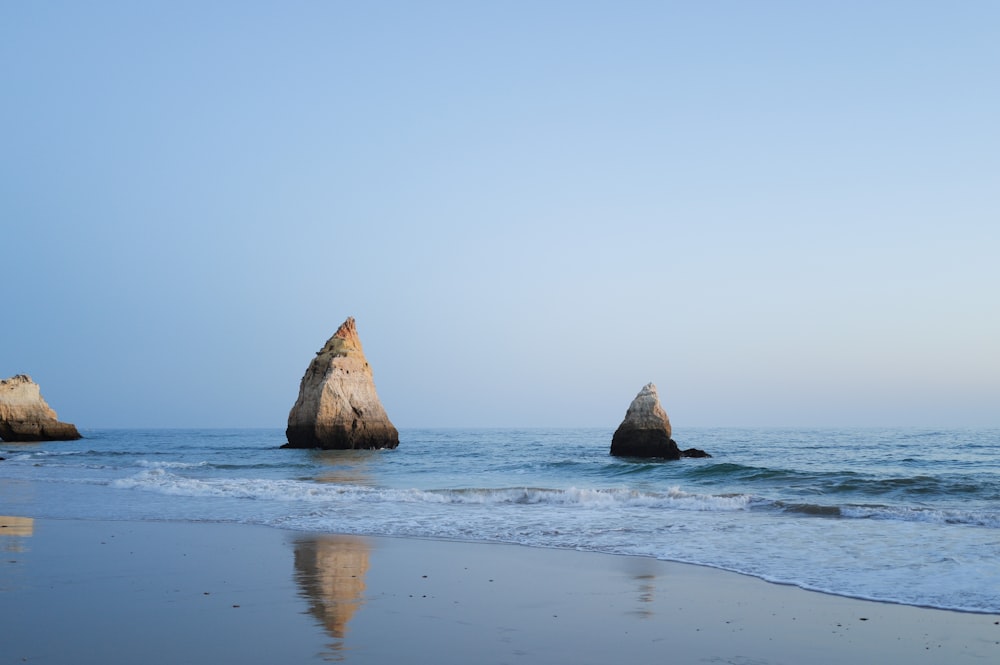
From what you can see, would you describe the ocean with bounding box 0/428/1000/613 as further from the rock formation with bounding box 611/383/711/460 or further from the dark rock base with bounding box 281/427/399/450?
the dark rock base with bounding box 281/427/399/450

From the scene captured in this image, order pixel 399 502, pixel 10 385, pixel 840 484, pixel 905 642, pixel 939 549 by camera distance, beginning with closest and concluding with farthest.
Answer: pixel 905 642 < pixel 939 549 < pixel 399 502 < pixel 840 484 < pixel 10 385

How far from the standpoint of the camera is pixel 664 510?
58.0 ft

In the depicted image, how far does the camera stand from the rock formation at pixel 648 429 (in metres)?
34.8

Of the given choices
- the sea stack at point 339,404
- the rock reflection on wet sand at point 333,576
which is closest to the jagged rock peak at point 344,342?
the sea stack at point 339,404

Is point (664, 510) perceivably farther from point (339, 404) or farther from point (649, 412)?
point (339, 404)

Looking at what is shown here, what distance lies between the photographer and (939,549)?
11.9m

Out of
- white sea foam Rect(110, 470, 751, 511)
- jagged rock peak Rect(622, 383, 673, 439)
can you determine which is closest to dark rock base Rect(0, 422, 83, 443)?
white sea foam Rect(110, 470, 751, 511)

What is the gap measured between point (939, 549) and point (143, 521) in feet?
46.2

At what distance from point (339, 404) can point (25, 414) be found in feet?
114

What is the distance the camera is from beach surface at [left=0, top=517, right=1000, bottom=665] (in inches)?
239

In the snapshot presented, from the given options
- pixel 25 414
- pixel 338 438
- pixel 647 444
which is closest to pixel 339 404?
pixel 338 438

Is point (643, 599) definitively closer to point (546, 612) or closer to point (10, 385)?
point (546, 612)

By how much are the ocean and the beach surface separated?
1565 mm

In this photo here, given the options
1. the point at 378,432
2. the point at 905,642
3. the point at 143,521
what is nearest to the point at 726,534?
the point at 905,642
